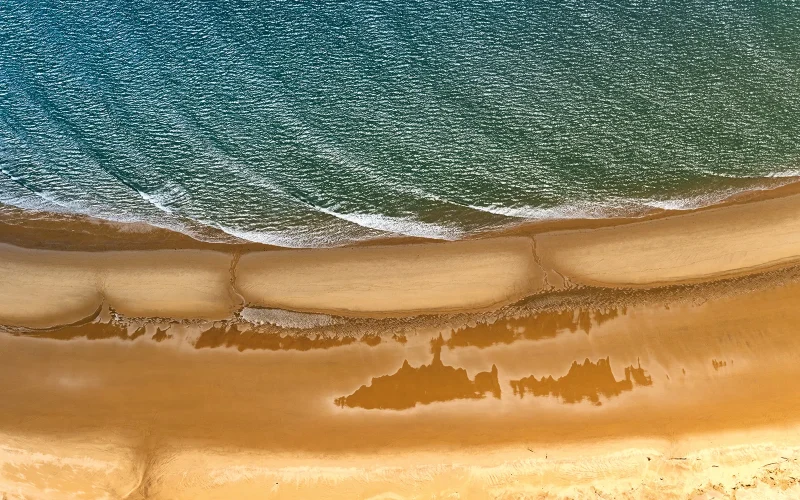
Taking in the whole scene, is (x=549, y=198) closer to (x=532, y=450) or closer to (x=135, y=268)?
(x=532, y=450)

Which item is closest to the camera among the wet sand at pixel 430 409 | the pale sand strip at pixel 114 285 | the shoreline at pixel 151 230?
the wet sand at pixel 430 409

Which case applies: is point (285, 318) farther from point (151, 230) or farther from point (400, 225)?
point (151, 230)

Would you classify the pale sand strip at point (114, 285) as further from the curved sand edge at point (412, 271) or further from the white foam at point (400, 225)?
the white foam at point (400, 225)

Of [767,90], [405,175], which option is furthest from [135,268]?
[767,90]

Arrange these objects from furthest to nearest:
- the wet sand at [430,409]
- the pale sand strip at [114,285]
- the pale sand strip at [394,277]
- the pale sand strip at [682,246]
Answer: the pale sand strip at [114,285] < the pale sand strip at [394,277] < the pale sand strip at [682,246] < the wet sand at [430,409]

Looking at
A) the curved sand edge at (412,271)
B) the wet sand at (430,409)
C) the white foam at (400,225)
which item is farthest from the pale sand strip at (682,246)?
the white foam at (400,225)

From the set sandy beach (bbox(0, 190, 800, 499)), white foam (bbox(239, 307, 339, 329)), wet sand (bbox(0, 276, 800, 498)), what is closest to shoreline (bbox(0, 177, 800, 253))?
sandy beach (bbox(0, 190, 800, 499))

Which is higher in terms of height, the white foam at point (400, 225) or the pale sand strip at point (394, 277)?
the white foam at point (400, 225)
